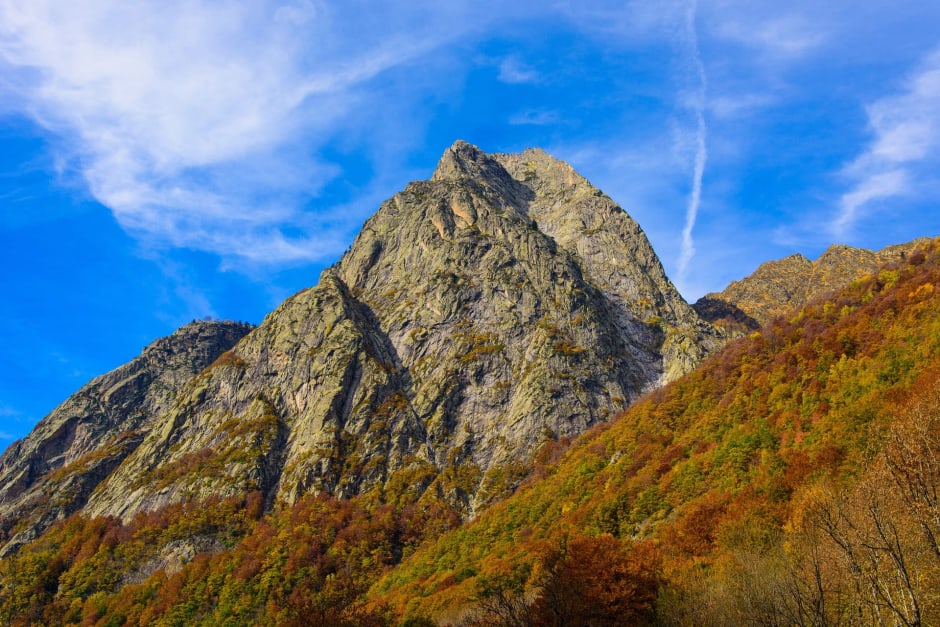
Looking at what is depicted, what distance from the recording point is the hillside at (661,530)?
89.6 ft

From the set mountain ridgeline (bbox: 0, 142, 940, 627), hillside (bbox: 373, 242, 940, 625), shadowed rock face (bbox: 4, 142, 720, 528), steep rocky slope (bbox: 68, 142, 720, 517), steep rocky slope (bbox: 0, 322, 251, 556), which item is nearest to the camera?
hillside (bbox: 373, 242, 940, 625)

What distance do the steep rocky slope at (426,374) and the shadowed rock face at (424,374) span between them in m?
0.42

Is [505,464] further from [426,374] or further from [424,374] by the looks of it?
[424,374]

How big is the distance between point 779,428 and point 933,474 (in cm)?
4931

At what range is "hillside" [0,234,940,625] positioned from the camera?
27297 millimetres

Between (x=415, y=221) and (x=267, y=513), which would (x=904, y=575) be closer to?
(x=267, y=513)

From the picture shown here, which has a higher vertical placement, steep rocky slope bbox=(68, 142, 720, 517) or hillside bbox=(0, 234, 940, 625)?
steep rocky slope bbox=(68, 142, 720, 517)

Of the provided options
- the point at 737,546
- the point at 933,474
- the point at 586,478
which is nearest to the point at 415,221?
the point at 586,478

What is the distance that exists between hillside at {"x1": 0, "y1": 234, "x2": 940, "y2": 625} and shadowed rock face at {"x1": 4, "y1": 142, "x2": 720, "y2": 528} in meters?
8.87

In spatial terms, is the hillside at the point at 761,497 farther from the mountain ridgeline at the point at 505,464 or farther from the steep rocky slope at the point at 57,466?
the steep rocky slope at the point at 57,466

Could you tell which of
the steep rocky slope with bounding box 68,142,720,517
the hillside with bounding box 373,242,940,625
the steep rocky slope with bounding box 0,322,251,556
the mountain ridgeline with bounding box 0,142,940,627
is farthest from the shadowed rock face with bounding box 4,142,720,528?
the hillside with bounding box 373,242,940,625

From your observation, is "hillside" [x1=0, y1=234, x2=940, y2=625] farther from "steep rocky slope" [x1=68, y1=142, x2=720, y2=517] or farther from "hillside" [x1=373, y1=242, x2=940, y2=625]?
"steep rocky slope" [x1=68, y1=142, x2=720, y2=517]

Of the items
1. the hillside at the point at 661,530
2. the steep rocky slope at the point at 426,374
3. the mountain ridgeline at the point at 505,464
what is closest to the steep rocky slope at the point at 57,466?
the mountain ridgeline at the point at 505,464

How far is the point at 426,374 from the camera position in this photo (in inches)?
5984
